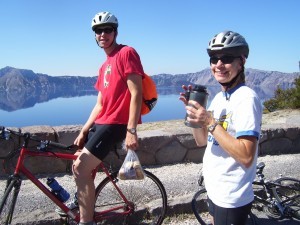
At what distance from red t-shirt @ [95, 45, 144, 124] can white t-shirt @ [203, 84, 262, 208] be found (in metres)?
1.13

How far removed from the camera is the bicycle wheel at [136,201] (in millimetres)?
3621

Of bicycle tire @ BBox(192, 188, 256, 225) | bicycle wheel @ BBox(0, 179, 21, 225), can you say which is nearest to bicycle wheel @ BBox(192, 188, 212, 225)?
bicycle tire @ BBox(192, 188, 256, 225)

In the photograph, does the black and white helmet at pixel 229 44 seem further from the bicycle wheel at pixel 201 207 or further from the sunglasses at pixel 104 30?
the bicycle wheel at pixel 201 207

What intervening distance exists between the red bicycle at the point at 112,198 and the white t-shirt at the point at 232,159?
1.53 m

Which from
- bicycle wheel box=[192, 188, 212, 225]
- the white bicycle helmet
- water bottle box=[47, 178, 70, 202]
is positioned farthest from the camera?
bicycle wheel box=[192, 188, 212, 225]

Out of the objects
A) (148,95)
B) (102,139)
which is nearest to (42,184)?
(102,139)

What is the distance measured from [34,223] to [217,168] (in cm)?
255

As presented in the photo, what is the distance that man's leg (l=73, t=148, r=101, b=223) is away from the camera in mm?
2980

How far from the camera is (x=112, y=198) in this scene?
12.3 ft

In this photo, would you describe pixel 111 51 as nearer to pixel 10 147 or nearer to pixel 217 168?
pixel 217 168

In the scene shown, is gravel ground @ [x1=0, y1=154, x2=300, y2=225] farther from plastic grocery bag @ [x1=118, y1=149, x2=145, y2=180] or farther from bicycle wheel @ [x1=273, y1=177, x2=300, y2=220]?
plastic grocery bag @ [x1=118, y1=149, x2=145, y2=180]

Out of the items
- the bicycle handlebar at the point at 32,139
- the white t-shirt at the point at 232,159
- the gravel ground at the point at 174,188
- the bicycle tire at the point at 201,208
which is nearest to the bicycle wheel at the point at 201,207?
the bicycle tire at the point at 201,208

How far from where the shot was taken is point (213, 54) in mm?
2088

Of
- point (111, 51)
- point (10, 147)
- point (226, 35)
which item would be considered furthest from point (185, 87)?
point (10, 147)
